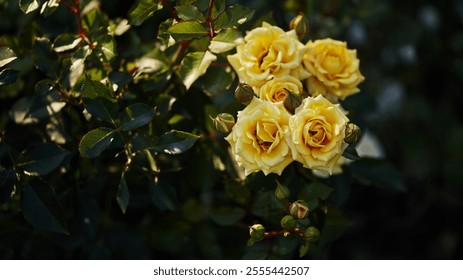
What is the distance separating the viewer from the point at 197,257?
153 centimetres

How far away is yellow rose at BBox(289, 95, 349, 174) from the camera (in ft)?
3.05

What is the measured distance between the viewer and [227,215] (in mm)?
1303

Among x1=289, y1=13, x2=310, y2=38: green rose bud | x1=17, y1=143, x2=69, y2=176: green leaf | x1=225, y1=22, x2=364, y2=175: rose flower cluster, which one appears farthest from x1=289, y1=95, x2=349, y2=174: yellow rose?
x1=17, y1=143, x2=69, y2=176: green leaf

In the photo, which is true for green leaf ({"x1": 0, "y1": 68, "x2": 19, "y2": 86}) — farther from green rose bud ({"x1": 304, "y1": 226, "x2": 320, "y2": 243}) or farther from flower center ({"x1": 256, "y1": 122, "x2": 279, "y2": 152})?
green rose bud ({"x1": 304, "y1": 226, "x2": 320, "y2": 243})

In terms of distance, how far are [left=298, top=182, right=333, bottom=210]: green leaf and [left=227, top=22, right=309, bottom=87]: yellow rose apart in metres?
0.20

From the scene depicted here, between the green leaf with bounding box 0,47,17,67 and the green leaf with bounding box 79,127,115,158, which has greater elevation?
the green leaf with bounding box 0,47,17,67

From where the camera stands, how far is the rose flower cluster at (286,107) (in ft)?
3.08

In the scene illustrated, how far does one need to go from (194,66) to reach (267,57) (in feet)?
0.44

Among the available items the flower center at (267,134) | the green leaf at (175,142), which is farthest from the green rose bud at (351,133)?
the green leaf at (175,142)

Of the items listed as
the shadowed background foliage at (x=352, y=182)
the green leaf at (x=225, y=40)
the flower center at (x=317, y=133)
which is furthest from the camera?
the shadowed background foliage at (x=352, y=182)

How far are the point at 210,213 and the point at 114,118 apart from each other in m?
0.37

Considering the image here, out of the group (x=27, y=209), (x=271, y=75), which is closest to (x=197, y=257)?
(x=27, y=209)

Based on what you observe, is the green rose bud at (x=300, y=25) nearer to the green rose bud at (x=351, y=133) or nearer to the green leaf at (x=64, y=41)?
the green rose bud at (x=351, y=133)

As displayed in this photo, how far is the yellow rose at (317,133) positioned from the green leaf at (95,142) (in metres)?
0.32
